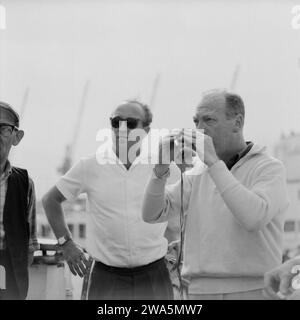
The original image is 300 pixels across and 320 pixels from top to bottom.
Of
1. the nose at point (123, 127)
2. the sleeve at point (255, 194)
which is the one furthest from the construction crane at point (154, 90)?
the sleeve at point (255, 194)

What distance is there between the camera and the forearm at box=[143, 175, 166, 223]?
1994 mm

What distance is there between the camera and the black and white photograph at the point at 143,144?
1.98 metres

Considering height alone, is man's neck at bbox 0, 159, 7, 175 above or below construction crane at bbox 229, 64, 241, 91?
below

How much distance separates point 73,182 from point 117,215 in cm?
23

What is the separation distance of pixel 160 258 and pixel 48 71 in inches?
35.6

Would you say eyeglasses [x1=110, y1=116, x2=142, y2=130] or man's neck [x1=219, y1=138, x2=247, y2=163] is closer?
man's neck [x1=219, y1=138, x2=247, y2=163]

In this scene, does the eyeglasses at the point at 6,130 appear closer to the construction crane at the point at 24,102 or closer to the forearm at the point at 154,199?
the construction crane at the point at 24,102

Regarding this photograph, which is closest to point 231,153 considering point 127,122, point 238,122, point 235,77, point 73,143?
point 238,122

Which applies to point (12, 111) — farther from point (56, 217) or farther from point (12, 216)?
point (56, 217)

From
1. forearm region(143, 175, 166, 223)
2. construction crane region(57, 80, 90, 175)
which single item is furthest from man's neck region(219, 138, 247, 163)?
construction crane region(57, 80, 90, 175)

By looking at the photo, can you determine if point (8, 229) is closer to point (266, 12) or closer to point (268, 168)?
point (268, 168)

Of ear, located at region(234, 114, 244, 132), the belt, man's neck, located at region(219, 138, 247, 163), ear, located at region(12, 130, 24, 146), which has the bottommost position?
the belt

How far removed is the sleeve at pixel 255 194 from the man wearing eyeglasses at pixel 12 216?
0.73m

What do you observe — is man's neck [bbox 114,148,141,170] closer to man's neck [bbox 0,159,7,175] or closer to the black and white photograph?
the black and white photograph
